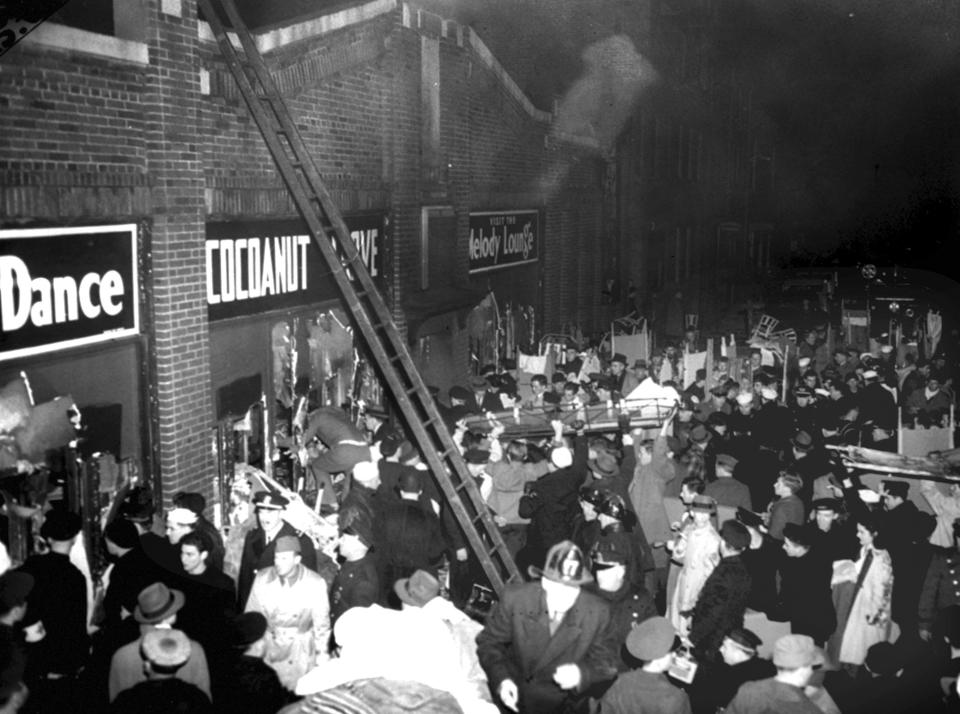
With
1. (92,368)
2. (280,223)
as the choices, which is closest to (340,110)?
(280,223)

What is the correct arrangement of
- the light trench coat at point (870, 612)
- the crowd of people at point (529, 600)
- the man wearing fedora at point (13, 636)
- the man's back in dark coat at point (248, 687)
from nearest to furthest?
the man wearing fedora at point (13, 636)
the crowd of people at point (529, 600)
the man's back in dark coat at point (248, 687)
the light trench coat at point (870, 612)

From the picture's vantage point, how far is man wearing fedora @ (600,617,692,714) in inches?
181

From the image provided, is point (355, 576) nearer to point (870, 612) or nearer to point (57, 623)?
point (57, 623)

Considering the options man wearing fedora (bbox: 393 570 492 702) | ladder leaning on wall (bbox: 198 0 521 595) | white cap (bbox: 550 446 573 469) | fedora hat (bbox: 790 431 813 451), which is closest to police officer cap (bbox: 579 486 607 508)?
white cap (bbox: 550 446 573 469)

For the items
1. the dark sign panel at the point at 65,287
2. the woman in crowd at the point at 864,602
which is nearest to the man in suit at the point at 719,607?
the woman in crowd at the point at 864,602

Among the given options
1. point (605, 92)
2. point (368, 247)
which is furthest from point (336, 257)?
point (605, 92)

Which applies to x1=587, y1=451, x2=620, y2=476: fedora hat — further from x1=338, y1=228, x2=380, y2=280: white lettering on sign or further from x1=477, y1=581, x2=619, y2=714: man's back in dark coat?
x1=338, y1=228, x2=380, y2=280: white lettering on sign

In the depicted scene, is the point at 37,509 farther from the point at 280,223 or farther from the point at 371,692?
the point at 371,692

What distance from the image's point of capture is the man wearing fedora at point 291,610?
19.4ft

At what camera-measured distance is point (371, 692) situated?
3096mm

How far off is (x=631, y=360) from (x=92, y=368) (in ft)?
33.4

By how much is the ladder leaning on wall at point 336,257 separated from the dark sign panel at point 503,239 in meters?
5.26

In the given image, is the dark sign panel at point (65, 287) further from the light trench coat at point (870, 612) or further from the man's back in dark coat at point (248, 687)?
the light trench coat at point (870, 612)

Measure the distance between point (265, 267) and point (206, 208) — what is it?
127 centimetres
